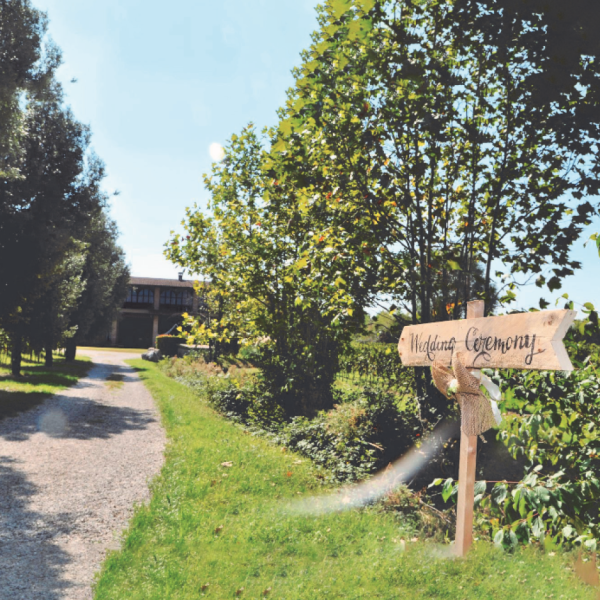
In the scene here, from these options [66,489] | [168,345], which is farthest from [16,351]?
[168,345]

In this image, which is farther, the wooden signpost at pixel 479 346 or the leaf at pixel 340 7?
the leaf at pixel 340 7

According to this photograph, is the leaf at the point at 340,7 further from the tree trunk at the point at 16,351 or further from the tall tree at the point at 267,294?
the tree trunk at the point at 16,351

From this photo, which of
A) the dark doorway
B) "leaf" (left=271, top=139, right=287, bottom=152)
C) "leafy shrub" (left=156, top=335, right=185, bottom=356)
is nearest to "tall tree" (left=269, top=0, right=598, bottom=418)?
"leaf" (left=271, top=139, right=287, bottom=152)

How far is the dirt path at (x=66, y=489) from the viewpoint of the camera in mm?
4121

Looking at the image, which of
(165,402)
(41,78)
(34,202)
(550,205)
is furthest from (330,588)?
(34,202)

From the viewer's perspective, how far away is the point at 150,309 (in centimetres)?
5553

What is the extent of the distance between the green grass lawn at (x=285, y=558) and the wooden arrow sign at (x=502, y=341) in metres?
1.65

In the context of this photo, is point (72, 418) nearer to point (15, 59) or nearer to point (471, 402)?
point (15, 59)

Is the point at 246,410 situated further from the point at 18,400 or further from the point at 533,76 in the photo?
the point at 533,76

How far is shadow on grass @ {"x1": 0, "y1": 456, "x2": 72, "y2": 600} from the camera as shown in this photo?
12.6ft

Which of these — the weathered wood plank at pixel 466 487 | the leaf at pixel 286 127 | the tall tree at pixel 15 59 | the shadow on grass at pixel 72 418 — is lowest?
the shadow on grass at pixel 72 418

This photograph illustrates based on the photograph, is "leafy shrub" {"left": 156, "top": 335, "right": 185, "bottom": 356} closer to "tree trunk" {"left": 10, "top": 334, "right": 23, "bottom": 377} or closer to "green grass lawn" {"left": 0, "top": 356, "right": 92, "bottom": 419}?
"green grass lawn" {"left": 0, "top": 356, "right": 92, "bottom": 419}

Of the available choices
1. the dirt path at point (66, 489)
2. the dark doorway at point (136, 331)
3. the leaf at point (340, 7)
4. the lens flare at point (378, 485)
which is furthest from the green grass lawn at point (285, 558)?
the dark doorway at point (136, 331)

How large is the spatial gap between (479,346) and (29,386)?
1563 cm
